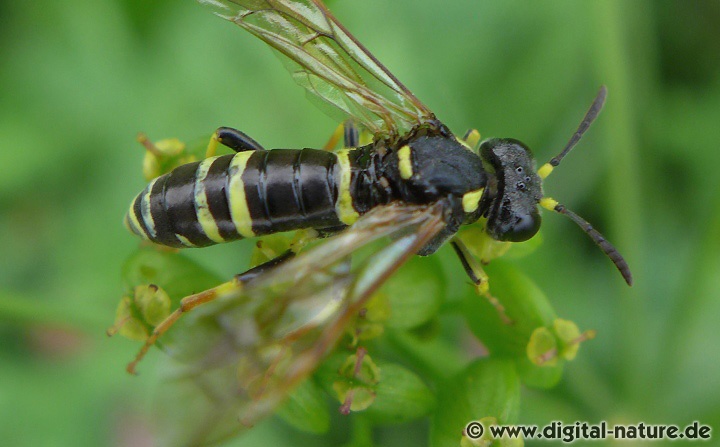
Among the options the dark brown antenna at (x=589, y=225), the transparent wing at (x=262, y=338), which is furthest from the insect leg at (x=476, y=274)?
the transparent wing at (x=262, y=338)

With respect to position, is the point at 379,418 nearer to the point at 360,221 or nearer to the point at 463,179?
the point at 360,221

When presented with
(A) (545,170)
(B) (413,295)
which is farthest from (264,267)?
(A) (545,170)

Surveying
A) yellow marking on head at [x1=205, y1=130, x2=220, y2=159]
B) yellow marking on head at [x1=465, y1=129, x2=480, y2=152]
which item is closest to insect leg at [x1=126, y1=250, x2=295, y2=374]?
yellow marking on head at [x1=205, y1=130, x2=220, y2=159]

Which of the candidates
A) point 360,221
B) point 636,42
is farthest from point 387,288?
point 636,42

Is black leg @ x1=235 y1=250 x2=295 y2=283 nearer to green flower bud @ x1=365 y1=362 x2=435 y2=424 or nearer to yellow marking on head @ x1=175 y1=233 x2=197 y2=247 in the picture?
yellow marking on head @ x1=175 y1=233 x2=197 y2=247

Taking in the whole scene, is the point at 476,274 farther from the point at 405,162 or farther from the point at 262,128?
the point at 262,128

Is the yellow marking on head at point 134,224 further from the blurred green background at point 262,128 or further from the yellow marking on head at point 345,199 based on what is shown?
the blurred green background at point 262,128
